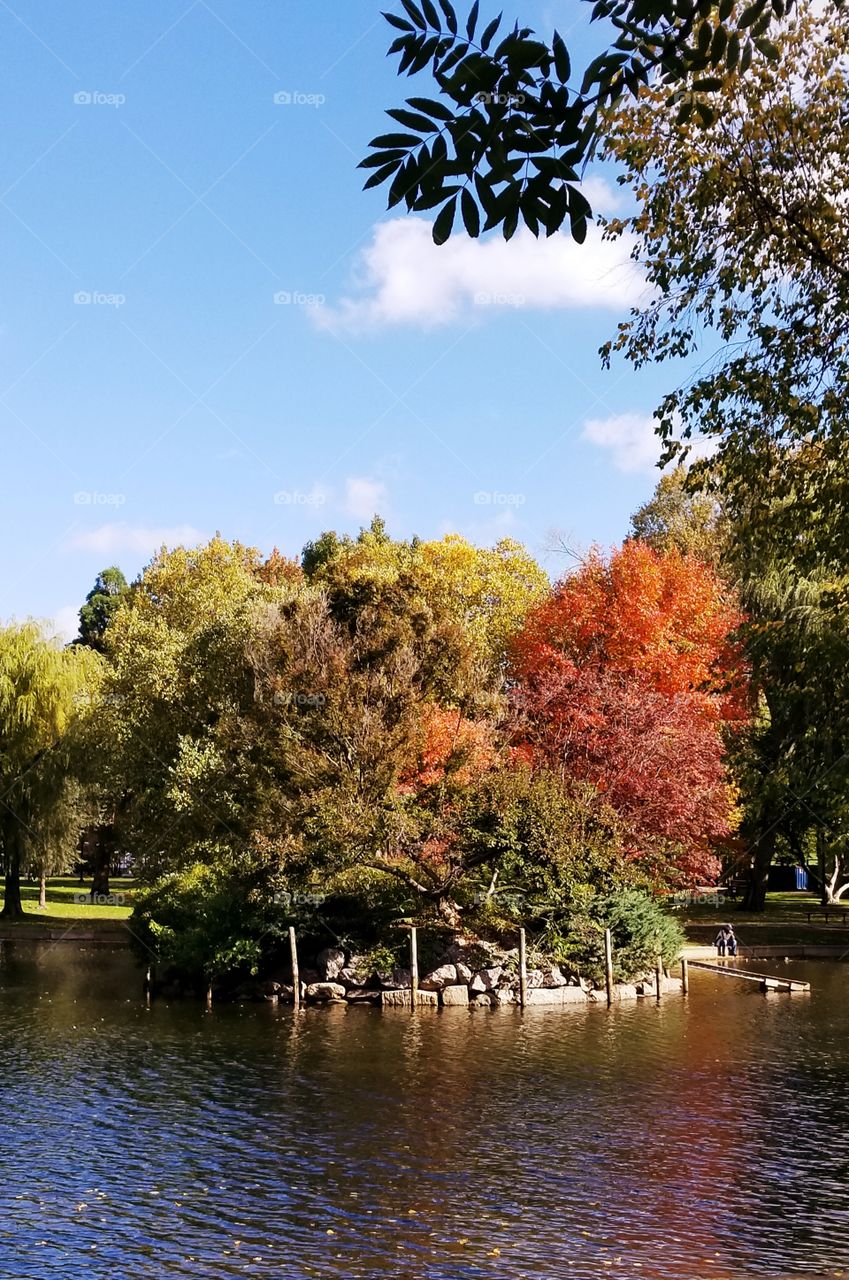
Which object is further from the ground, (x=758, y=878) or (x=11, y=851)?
(x=11, y=851)

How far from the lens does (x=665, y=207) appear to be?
1574 cm

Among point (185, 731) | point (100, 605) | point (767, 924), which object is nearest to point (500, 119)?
point (185, 731)

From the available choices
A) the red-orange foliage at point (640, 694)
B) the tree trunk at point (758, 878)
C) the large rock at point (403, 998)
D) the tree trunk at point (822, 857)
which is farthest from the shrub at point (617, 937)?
the tree trunk at point (758, 878)

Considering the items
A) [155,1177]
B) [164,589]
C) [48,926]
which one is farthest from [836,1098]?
[164,589]

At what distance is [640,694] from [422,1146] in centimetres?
2589

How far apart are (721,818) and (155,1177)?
3089 cm

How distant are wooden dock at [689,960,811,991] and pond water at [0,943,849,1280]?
488 cm

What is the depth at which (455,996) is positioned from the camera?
34938 mm

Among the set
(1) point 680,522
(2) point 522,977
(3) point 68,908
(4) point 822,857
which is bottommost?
(2) point 522,977

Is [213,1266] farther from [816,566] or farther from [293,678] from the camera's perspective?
[293,678]

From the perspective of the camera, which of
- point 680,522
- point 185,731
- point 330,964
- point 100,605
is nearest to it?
point 330,964

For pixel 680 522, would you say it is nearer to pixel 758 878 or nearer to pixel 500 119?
pixel 758 878

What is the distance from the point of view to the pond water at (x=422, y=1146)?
46.9 ft

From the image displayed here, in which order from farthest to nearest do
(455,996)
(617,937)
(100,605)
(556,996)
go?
(100,605) < (617,937) < (556,996) < (455,996)
